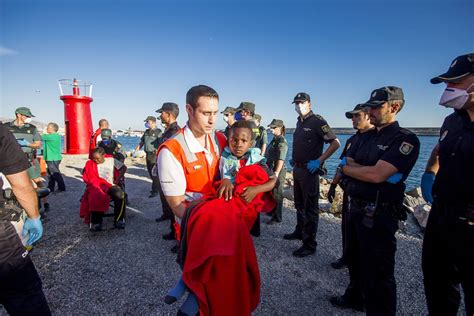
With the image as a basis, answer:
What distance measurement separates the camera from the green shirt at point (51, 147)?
7738 mm

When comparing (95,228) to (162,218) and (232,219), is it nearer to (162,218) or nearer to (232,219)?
(162,218)

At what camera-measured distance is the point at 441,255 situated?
2363 millimetres

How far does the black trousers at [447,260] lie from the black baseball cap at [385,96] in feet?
3.99

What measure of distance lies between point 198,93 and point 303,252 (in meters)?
3.81

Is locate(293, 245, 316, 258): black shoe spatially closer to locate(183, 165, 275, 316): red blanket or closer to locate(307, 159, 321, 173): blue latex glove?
locate(307, 159, 321, 173): blue latex glove

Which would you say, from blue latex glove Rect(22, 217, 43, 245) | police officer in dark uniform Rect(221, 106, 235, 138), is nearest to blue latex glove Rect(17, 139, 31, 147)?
blue latex glove Rect(22, 217, 43, 245)

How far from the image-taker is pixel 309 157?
4707 mm

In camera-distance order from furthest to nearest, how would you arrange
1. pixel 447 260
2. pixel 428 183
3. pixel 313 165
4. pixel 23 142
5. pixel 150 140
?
pixel 150 140, pixel 23 142, pixel 313 165, pixel 428 183, pixel 447 260

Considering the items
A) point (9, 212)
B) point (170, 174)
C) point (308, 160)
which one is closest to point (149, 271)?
point (9, 212)

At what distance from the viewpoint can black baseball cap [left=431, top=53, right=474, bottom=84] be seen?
83.7 inches

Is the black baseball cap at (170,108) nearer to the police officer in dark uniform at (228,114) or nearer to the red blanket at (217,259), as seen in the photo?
the police officer in dark uniform at (228,114)

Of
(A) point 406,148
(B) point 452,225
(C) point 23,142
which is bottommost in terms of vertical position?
(B) point 452,225

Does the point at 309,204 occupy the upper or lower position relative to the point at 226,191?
lower

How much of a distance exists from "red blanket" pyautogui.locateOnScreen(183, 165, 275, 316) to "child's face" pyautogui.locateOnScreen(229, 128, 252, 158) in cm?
93
